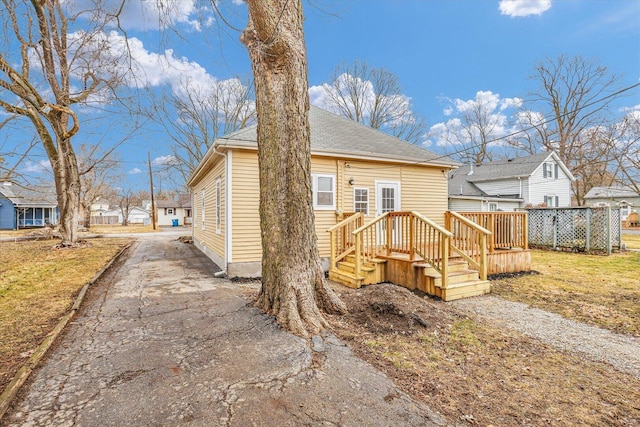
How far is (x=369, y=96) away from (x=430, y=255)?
21736 mm

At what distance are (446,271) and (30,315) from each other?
6487mm

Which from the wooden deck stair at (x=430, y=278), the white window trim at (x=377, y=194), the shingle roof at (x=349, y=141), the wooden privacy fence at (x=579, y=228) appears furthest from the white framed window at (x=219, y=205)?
the wooden privacy fence at (x=579, y=228)

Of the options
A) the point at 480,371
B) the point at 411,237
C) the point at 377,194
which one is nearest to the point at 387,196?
the point at 377,194

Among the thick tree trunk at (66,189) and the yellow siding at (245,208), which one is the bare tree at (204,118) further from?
the yellow siding at (245,208)

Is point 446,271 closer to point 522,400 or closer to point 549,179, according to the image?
point 522,400

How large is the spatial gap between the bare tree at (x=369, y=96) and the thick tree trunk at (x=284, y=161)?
21665 millimetres

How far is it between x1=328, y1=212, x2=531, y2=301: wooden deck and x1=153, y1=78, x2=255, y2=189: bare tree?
19.4 metres

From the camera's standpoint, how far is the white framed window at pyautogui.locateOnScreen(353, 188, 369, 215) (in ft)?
28.6

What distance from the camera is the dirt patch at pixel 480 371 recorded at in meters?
2.31

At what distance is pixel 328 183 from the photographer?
8289mm

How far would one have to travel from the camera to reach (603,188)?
30.3 m

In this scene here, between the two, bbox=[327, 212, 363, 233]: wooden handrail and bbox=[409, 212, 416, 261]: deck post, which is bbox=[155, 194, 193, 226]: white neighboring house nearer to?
bbox=[327, 212, 363, 233]: wooden handrail

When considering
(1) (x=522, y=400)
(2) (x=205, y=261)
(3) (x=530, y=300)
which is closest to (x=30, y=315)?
(2) (x=205, y=261)

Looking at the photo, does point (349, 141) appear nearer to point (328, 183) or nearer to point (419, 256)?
point (328, 183)
